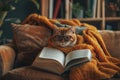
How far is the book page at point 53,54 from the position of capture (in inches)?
78.5

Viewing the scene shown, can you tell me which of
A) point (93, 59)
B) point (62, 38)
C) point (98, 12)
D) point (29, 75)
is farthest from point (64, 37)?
point (98, 12)

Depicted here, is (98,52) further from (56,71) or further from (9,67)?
(9,67)

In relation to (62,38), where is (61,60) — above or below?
below

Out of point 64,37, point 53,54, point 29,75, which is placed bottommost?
point 29,75

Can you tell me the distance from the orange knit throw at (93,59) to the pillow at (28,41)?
9cm

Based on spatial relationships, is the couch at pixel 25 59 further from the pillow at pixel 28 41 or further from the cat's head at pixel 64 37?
the cat's head at pixel 64 37

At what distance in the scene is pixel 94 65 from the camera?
196cm

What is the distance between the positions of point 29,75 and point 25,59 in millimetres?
295

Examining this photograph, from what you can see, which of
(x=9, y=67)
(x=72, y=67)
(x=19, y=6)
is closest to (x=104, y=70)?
(x=72, y=67)

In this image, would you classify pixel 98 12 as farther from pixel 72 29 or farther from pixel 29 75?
pixel 29 75

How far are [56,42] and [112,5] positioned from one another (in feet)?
4.02

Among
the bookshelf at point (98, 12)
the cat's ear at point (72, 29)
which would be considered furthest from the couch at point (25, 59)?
the bookshelf at point (98, 12)

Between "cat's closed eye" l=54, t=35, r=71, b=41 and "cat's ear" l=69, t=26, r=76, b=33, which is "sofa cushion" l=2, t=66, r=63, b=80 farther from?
"cat's ear" l=69, t=26, r=76, b=33

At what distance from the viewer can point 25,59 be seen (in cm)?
221
